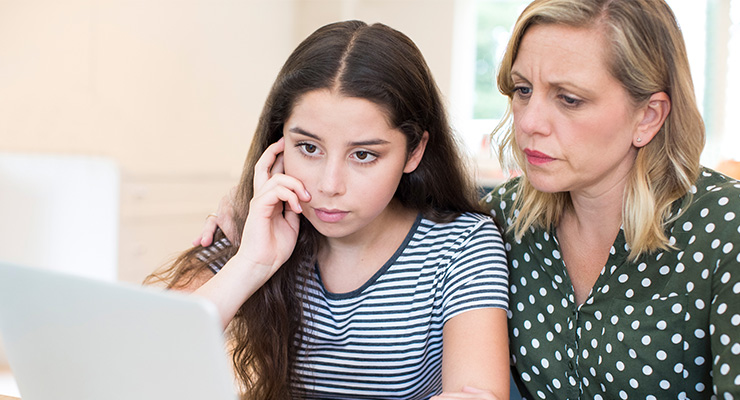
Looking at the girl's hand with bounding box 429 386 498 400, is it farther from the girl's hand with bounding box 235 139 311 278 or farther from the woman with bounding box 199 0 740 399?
the girl's hand with bounding box 235 139 311 278

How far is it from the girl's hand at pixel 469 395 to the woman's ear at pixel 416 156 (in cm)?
40

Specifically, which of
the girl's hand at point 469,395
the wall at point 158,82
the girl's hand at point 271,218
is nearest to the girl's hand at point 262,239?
the girl's hand at point 271,218

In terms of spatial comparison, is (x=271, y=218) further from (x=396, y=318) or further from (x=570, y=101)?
(x=570, y=101)

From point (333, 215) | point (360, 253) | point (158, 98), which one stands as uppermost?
point (333, 215)

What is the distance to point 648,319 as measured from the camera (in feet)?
3.20

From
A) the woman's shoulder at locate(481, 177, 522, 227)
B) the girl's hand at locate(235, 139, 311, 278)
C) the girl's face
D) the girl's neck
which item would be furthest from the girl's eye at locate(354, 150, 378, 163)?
the woman's shoulder at locate(481, 177, 522, 227)

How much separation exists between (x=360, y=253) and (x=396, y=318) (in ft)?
0.48

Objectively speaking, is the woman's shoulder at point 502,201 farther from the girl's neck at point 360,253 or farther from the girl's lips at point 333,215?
the girl's lips at point 333,215

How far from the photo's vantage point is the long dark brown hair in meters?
1.08

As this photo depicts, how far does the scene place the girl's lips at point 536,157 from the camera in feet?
Result: 3.42

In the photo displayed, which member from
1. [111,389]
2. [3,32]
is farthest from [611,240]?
[3,32]

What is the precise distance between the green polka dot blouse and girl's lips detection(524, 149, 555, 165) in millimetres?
166

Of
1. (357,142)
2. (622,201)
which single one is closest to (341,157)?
(357,142)

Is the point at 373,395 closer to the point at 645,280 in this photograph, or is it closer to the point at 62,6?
the point at 645,280
